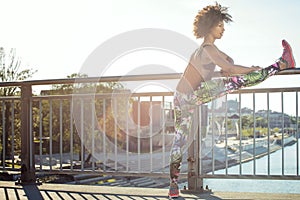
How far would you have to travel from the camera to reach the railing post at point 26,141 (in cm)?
458

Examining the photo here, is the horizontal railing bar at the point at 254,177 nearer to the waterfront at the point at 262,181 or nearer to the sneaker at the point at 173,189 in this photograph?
the waterfront at the point at 262,181

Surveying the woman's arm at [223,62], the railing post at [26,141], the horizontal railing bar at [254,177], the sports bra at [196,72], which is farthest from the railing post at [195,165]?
the railing post at [26,141]

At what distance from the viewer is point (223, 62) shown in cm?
307

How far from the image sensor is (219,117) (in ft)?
14.0

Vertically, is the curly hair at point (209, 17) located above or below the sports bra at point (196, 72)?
above

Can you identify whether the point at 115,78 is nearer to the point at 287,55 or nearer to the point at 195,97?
the point at 195,97

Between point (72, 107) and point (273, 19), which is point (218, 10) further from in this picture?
point (273, 19)

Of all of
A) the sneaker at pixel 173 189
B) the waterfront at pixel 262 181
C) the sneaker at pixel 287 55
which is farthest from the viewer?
the waterfront at pixel 262 181

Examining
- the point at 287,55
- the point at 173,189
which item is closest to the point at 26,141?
the point at 173,189

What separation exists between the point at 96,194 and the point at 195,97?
1.31 m

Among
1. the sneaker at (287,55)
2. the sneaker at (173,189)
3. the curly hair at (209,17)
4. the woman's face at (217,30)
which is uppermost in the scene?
the curly hair at (209,17)

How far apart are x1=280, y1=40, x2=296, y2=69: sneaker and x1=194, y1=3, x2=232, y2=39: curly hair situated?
1.37 feet

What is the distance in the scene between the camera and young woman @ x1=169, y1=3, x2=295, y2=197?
3121 mm

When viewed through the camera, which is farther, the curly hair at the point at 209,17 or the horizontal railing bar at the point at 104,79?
the horizontal railing bar at the point at 104,79
